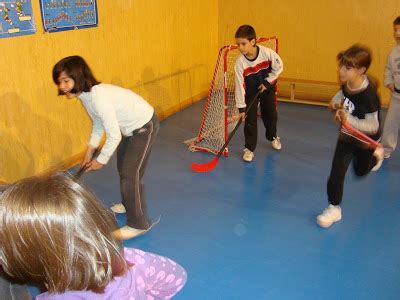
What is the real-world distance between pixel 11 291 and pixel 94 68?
9.58ft

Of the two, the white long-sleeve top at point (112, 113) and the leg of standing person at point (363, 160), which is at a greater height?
the white long-sleeve top at point (112, 113)

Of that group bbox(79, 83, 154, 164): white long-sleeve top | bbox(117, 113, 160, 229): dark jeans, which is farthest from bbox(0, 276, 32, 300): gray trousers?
bbox(117, 113, 160, 229): dark jeans

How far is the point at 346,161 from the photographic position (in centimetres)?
245

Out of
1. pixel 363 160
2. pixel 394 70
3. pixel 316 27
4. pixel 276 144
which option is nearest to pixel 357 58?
pixel 363 160

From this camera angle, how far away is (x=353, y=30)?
5207mm

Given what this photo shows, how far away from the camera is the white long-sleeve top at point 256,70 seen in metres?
3.48

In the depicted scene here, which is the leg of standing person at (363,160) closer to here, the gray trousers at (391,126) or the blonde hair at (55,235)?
the gray trousers at (391,126)

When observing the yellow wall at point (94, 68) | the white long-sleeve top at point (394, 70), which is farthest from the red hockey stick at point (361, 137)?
the yellow wall at point (94, 68)

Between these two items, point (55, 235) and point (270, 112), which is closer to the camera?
point (55, 235)

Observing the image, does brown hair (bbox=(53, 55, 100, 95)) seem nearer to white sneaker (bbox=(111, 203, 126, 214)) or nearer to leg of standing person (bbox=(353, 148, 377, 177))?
white sneaker (bbox=(111, 203, 126, 214))

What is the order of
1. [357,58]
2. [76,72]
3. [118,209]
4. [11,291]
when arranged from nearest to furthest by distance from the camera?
[11,291] → [76,72] → [357,58] → [118,209]

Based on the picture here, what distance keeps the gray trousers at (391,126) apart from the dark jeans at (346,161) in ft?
3.84

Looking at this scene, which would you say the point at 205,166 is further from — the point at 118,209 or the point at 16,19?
the point at 16,19

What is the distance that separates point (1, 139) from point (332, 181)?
2.37 meters
